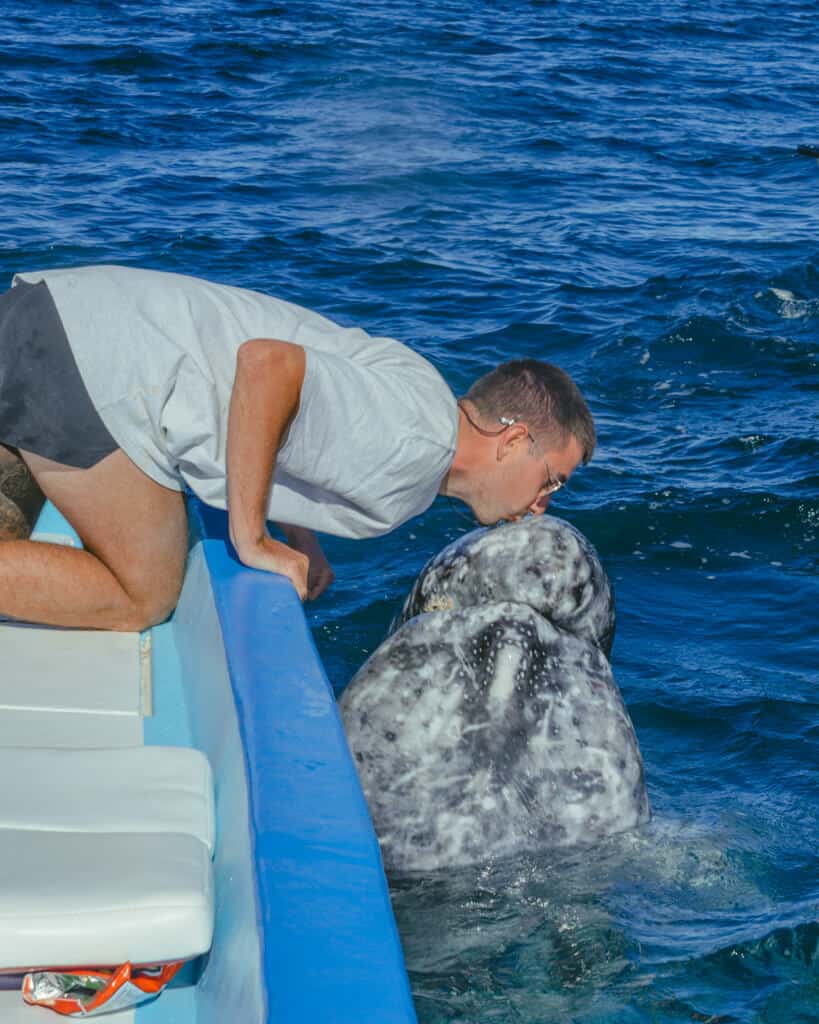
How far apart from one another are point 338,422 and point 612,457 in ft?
14.6

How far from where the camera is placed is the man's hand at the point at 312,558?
4461 millimetres

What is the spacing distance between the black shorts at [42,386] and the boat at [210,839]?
1.96ft

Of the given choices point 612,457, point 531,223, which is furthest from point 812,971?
point 531,223

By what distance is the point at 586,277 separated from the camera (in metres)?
10.9

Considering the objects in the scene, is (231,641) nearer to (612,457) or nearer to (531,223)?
(612,457)

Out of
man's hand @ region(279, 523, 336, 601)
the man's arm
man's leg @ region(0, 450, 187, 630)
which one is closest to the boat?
man's leg @ region(0, 450, 187, 630)

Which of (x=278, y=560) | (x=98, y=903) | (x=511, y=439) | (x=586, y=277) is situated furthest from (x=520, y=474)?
(x=586, y=277)

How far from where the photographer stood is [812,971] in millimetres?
3865

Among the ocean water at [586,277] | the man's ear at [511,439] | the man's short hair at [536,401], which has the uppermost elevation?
the man's short hair at [536,401]

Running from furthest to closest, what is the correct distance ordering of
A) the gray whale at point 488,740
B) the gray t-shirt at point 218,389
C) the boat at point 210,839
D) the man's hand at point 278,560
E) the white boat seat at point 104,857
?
the man's hand at point 278,560 → the gray whale at point 488,740 → the gray t-shirt at point 218,389 → the white boat seat at point 104,857 → the boat at point 210,839

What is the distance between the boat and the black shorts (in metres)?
0.60

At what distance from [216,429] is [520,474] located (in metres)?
0.84

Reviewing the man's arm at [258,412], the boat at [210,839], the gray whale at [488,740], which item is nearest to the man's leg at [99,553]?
the boat at [210,839]

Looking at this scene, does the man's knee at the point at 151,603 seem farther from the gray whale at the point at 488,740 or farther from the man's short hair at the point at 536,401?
the man's short hair at the point at 536,401
